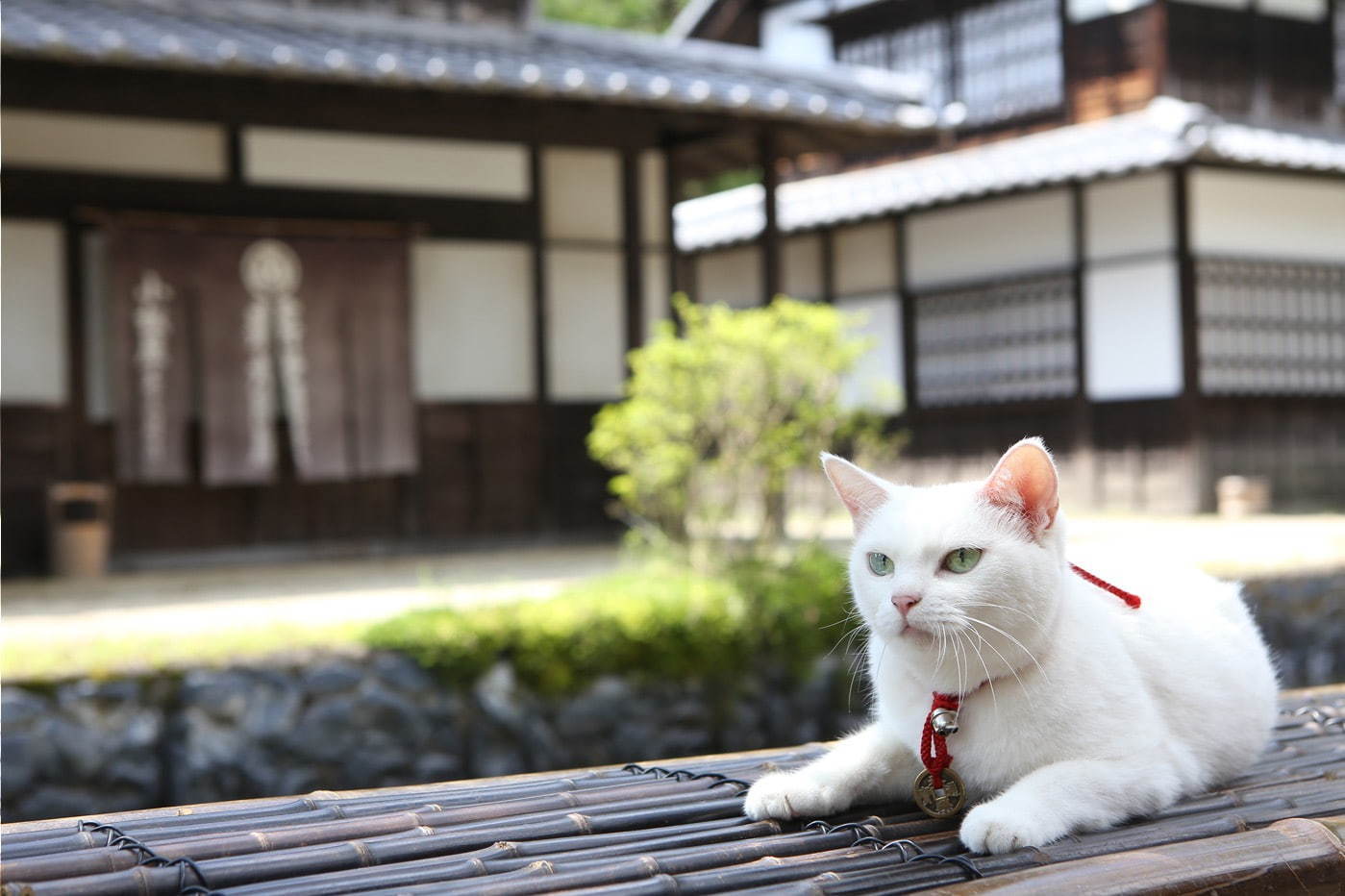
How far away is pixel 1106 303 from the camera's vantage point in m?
14.4

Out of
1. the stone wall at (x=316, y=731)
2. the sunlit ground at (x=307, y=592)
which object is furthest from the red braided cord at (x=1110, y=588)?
the stone wall at (x=316, y=731)

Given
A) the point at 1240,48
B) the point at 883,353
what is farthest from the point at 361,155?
the point at 1240,48

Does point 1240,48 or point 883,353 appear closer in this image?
point 1240,48

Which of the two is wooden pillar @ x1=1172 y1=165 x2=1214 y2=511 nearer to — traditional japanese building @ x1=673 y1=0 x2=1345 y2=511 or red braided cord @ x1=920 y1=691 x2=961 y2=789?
traditional japanese building @ x1=673 y1=0 x2=1345 y2=511

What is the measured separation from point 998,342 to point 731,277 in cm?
483

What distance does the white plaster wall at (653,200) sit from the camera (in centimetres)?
1236

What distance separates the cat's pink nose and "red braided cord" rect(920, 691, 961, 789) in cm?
22

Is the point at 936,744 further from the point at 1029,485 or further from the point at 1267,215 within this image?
the point at 1267,215

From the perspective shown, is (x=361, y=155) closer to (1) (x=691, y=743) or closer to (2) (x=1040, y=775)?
(1) (x=691, y=743)

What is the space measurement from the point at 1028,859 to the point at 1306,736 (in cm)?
151

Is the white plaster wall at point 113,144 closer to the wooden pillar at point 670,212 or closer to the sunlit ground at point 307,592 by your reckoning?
the sunlit ground at point 307,592

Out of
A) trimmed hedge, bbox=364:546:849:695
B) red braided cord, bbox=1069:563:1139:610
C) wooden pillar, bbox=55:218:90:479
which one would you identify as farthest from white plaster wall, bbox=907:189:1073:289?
red braided cord, bbox=1069:563:1139:610

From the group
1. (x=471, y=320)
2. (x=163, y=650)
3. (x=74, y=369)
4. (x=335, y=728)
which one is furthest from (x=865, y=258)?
(x=163, y=650)

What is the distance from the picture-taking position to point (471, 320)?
1151 centimetres
